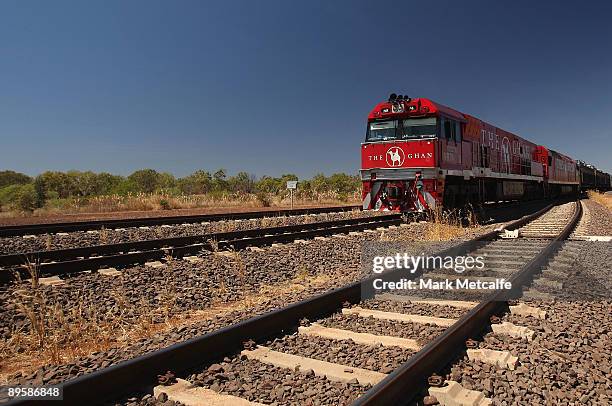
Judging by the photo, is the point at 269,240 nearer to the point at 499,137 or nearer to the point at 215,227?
the point at 215,227

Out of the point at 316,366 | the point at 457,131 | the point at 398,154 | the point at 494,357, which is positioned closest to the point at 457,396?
the point at 494,357

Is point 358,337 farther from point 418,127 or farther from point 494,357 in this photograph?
point 418,127

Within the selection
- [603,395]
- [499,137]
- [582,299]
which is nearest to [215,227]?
[582,299]

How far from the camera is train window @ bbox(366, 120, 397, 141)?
520 inches

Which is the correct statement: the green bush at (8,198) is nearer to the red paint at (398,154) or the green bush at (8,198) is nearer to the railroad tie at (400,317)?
the red paint at (398,154)

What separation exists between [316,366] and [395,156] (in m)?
10.6

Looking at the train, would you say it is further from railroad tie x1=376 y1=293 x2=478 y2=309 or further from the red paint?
railroad tie x1=376 y1=293 x2=478 y2=309

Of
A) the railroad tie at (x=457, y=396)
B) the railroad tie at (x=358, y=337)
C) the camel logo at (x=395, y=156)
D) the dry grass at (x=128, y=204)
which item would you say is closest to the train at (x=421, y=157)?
the camel logo at (x=395, y=156)

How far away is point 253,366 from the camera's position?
3.20 m

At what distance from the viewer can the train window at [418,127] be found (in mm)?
12523

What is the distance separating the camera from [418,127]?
1273 centimetres

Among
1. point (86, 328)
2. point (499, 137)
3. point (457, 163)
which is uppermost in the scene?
point (499, 137)

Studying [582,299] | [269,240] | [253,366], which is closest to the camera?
[253,366]

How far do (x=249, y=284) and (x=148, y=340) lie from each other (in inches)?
92.7
